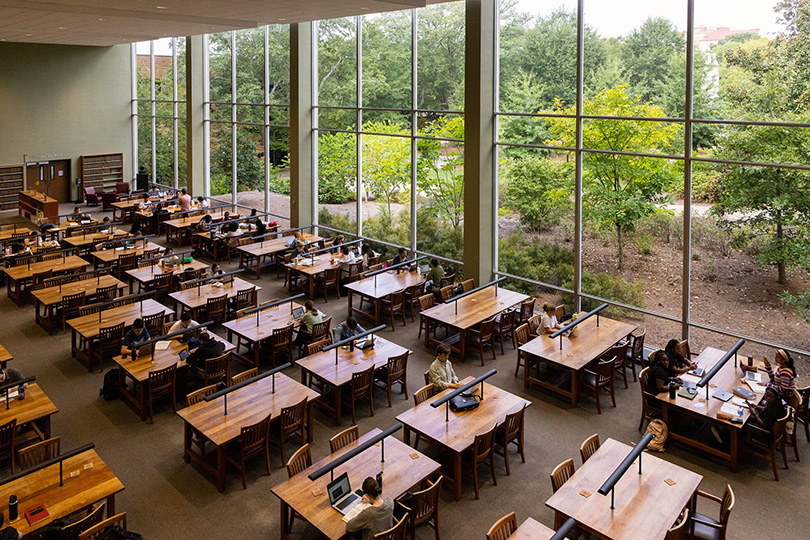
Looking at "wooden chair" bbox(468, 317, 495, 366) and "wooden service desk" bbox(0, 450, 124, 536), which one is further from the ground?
"wooden chair" bbox(468, 317, 495, 366)

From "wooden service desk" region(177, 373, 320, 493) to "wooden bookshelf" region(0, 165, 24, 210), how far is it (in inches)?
724

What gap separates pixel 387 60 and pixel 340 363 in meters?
8.32

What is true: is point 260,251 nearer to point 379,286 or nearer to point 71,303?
point 379,286

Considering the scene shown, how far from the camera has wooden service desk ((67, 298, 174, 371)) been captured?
1019cm

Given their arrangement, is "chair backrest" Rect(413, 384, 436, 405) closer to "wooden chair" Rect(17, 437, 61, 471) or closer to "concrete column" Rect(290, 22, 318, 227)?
"wooden chair" Rect(17, 437, 61, 471)

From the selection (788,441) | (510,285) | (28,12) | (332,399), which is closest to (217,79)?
(28,12)

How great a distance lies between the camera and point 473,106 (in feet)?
40.5

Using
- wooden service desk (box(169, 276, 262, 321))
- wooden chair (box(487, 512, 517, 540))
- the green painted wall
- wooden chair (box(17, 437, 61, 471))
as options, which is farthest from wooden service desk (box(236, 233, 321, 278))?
the green painted wall

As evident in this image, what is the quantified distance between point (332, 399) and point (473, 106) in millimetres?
6454

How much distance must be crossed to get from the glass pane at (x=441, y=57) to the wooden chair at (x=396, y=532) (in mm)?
9298

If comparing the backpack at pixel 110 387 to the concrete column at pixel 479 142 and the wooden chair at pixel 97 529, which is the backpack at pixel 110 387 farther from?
the concrete column at pixel 479 142

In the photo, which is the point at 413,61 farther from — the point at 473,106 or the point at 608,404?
the point at 608,404

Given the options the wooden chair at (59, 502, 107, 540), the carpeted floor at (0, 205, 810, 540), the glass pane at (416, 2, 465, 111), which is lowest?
the carpeted floor at (0, 205, 810, 540)

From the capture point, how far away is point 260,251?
1479 cm
